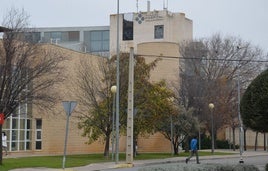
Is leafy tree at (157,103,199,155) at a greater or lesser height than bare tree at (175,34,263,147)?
Answer: lesser

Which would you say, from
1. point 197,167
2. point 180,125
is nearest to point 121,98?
point 180,125

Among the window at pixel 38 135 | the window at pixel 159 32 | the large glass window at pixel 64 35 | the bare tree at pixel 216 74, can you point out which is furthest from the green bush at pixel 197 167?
the large glass window at pixel 64 35

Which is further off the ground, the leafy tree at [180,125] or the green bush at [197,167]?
the leafy tree at [180,125]

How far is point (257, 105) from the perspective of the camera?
18562 mm

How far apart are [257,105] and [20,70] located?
14.0 meters

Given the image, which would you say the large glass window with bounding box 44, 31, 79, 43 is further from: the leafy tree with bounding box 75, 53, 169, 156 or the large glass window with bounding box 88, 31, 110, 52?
the leafy tree with bounding box 75, 53, 169, 156

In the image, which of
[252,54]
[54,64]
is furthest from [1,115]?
[252,54]

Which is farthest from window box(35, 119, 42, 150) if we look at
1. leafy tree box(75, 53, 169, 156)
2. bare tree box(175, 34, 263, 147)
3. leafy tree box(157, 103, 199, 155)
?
bare tree box(175, 34, 263, 147)

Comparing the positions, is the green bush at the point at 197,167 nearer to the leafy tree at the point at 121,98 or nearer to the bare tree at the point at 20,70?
the bare tree at the point at 20,70

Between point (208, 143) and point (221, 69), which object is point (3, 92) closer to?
point (221, 69)

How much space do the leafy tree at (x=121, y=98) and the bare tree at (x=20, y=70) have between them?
8.69m

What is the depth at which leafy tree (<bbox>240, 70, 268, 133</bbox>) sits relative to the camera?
60.5ft

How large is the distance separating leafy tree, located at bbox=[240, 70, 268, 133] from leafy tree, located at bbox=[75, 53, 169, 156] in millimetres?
19071

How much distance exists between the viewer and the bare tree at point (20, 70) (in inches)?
1103
